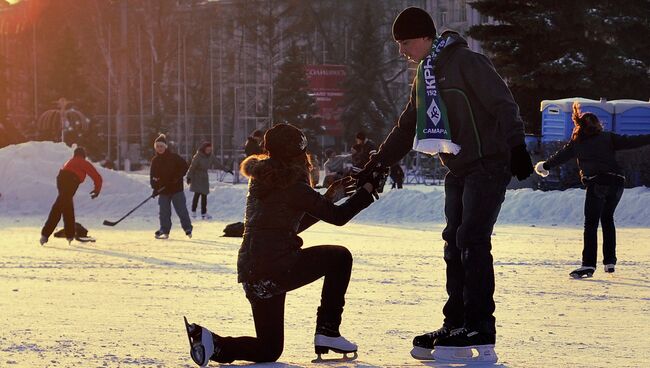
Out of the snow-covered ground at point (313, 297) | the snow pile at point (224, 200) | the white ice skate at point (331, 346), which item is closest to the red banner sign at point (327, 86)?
the snow pile at point (224, 200)

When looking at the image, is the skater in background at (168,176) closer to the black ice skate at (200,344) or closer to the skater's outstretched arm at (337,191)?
the skater's outstretched arm at (337,191)

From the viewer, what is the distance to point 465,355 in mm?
6930

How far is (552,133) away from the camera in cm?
3678

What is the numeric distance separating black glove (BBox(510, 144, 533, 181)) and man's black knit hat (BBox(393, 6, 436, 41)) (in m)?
0.71

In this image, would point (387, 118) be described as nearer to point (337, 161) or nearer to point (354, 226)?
point (337, 161)

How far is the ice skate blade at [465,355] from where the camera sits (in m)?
6.91

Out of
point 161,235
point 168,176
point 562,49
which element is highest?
point 562,49

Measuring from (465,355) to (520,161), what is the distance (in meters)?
0.96

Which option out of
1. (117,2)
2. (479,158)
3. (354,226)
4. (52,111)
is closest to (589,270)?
(479,158)

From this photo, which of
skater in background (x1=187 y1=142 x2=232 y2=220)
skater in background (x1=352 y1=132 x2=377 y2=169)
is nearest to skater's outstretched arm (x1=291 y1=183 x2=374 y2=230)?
skater in background (x1=352 y1=132 x2=377 y2=169)

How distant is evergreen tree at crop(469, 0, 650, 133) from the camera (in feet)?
134

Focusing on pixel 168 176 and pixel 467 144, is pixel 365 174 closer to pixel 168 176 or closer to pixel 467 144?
pixel 467 144

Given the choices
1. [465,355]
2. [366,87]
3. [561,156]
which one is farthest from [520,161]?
[366,87]

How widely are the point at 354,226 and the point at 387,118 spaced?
1683 inches
